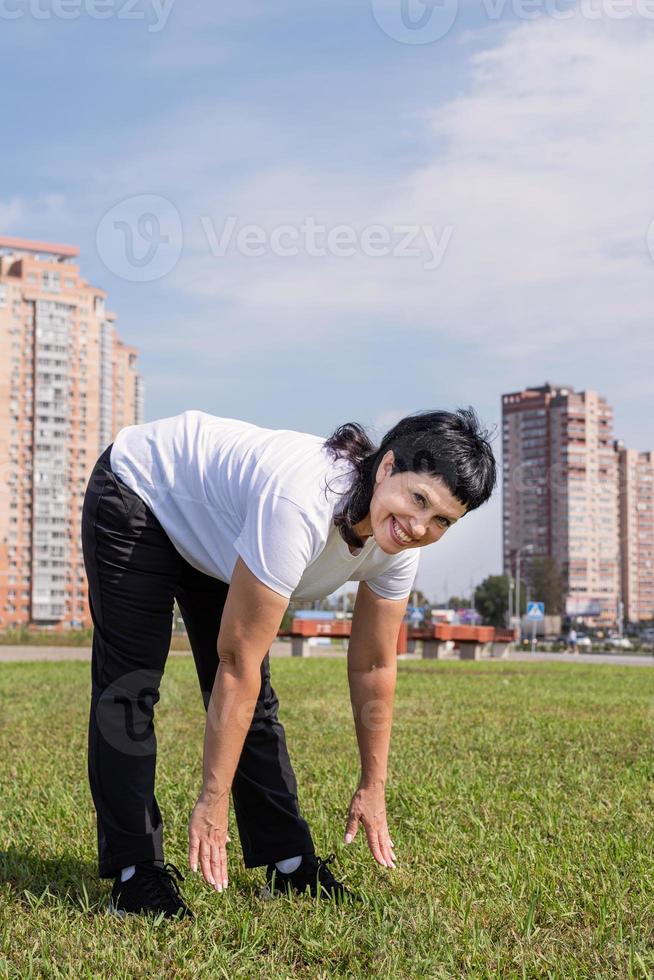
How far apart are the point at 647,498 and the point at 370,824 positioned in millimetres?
108047

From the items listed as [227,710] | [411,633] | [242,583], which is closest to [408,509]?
[242,583]

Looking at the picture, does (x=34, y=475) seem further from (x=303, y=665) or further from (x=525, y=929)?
(x=525, y=929)

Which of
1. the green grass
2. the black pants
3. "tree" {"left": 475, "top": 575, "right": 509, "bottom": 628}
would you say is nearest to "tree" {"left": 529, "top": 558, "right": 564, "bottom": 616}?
"tree" {"left": 475, "top": 575, "right": 509, "bottom": 628}

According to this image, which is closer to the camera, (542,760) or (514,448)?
(542,760)

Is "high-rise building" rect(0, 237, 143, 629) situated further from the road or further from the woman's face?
the woman's face

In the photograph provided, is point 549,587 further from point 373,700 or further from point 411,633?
point 373,700

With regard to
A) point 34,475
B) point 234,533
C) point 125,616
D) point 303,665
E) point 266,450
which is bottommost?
point 303,665

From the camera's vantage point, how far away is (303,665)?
15.3 m

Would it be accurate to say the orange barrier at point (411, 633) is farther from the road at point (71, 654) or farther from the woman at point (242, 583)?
the woman at point (242, 583)

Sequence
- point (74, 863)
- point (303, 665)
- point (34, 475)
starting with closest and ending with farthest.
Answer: point (74, 863) < point (303, 665) < point (34, 475)

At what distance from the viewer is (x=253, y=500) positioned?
245 cm

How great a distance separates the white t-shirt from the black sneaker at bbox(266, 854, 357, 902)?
0.87m

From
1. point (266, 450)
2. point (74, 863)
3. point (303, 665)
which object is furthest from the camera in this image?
point (303, 665)

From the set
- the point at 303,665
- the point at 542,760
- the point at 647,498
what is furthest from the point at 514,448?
the point at 542,760
